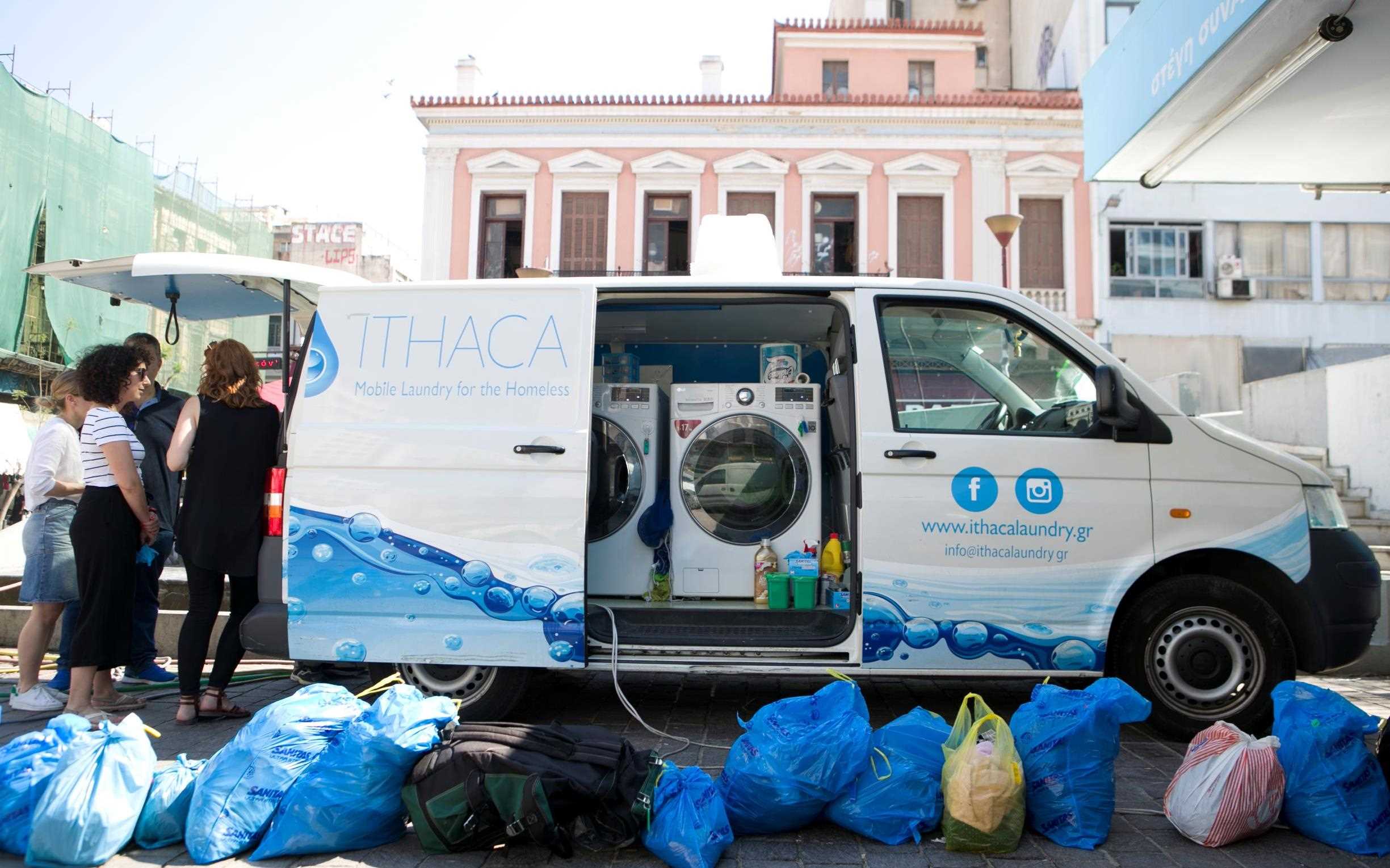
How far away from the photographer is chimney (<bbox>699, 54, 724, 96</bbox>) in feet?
74.3

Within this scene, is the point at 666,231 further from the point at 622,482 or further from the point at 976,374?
the point at 976,374

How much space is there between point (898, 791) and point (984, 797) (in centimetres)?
29

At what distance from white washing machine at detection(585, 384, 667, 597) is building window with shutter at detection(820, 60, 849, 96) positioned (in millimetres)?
19616

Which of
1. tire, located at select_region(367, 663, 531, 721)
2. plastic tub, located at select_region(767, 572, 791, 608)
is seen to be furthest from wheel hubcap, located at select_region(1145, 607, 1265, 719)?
tire, located at select_region(367, 663, 531, 721)

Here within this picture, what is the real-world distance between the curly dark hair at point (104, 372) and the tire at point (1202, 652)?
507 cm

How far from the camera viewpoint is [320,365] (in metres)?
4.31

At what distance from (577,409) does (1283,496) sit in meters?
3.24

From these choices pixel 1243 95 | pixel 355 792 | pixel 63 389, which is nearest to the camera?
pixel 355 792

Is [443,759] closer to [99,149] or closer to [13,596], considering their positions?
[13,596]

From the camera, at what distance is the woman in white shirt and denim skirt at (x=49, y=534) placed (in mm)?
4754

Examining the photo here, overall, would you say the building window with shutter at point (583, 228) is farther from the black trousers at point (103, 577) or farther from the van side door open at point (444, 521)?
the van side door open at point (444, 521)

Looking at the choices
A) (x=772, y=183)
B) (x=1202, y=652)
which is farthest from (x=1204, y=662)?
(x=772, y=183)

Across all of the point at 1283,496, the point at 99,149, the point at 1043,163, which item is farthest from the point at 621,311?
the point at 99,149

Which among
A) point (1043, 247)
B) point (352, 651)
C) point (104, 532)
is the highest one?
point (1043, 247)
